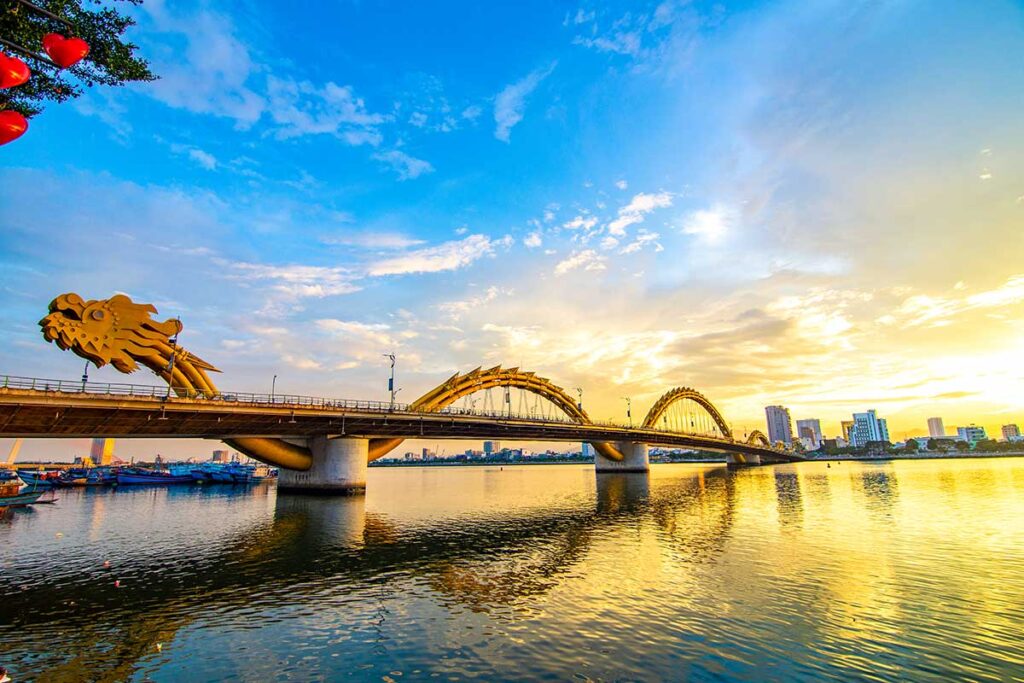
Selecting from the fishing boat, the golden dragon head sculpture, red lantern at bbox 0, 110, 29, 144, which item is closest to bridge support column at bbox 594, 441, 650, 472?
the golden dragon head sculpture

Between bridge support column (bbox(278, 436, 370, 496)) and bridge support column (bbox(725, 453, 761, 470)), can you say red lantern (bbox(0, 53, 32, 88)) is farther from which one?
bridge support column (bbox(725, 453, 761, 470))

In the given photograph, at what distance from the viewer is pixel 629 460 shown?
430ft

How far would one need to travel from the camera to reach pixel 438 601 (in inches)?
790

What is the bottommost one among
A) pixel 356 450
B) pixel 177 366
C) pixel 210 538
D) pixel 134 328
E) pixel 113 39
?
pixel 210 538

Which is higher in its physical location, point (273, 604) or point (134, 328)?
point (134, 328)

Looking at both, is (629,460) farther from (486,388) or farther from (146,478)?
(146,478)

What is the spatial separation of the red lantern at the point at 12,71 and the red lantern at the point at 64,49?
0.64 m

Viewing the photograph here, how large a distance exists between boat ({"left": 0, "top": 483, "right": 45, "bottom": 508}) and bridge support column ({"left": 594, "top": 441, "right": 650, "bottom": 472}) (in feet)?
371

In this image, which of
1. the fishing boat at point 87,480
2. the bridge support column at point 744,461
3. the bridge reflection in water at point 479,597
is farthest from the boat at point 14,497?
the bridge support column at point 744,461

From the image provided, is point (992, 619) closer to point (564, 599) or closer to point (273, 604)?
point (564, 599)

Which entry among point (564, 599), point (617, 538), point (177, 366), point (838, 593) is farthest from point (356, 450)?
point (838, 593)

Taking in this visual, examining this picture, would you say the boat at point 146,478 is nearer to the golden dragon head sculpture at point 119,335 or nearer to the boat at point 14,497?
the boat at point 14,497

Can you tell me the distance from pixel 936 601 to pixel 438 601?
2029 centimetres

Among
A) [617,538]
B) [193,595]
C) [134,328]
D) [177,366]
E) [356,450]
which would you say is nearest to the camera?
[193,595]
